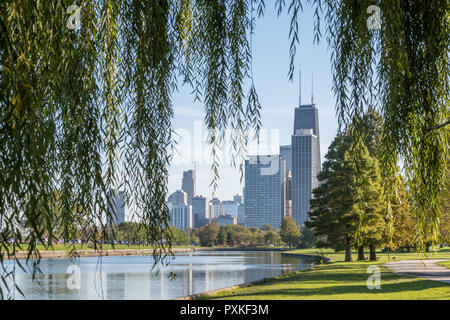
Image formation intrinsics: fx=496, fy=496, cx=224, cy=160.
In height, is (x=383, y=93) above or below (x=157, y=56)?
below

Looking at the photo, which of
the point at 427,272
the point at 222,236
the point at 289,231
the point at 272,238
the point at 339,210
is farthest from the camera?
the point at 222,236

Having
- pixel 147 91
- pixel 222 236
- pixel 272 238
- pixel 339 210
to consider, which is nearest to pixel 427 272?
pixel 339 210

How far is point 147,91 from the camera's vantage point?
276 cm

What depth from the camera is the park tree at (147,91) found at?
69.4 inches

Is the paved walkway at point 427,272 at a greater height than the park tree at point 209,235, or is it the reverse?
the paved walkway at point 427,272

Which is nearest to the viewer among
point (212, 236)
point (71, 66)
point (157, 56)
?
point (71, 66)

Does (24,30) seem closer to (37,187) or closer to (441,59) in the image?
(37,187)

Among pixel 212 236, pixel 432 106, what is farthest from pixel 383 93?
pixel 212 236

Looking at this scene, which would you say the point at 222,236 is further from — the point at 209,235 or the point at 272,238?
the point at 272,238

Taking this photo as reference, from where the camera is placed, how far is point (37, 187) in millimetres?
1739

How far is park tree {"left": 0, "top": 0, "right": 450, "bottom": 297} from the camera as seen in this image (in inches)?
69.4

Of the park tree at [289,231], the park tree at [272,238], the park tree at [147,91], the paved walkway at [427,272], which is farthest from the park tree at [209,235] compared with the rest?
the park tree at [147,91]

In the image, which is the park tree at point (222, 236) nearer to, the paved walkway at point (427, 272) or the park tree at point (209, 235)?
the park tree at point (209, 235)

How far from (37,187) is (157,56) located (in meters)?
1.21
